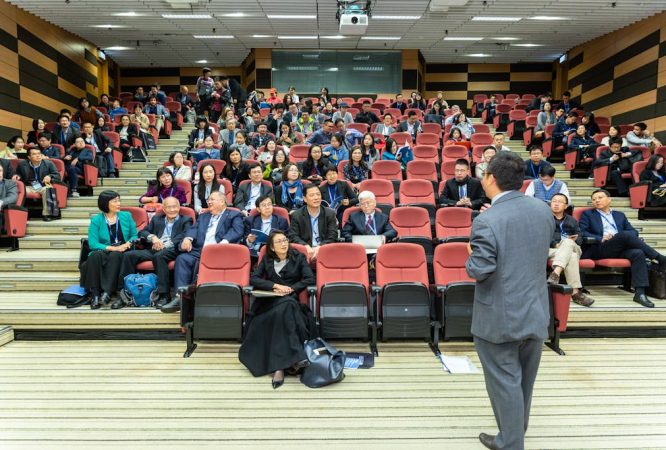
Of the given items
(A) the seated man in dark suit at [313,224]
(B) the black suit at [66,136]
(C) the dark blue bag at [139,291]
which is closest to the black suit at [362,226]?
(A) the seated man in dark suit at [313,224]

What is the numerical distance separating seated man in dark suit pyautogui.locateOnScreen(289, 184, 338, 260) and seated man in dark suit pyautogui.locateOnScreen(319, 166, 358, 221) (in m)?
0.75

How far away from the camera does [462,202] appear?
5.48 metres

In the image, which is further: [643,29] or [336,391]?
[643,29]

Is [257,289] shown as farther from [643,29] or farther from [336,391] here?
[643,29]

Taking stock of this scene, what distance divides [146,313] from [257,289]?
102 centimetres

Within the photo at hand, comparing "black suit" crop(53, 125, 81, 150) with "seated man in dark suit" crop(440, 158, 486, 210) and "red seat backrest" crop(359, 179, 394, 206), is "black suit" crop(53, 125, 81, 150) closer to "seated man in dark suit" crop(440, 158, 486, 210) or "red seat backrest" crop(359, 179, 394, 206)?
"red seat backrest" crop(359, 179, 394, 206)

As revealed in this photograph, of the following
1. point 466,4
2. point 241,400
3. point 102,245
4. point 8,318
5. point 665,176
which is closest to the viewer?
point 241,400

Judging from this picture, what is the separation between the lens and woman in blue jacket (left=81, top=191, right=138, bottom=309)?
13.8 ft

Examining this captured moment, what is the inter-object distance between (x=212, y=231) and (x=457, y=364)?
242cm

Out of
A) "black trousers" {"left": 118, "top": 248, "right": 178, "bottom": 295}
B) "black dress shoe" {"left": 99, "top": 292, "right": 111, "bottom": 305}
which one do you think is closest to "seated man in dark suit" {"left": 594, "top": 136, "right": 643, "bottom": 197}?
"black trousers" {"left": 118, "top": 248, "right": 178, "bottom": 295}

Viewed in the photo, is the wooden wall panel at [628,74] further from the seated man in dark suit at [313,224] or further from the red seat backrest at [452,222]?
the seated man in dark suit at [313,224]

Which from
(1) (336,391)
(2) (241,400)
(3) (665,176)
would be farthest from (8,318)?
(3) (665,176)

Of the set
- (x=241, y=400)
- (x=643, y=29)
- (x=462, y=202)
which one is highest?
(x=643, y=29)

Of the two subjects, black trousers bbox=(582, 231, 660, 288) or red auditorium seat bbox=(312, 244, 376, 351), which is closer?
red auditorium seat bbox=(312, 244, 376, 351)
